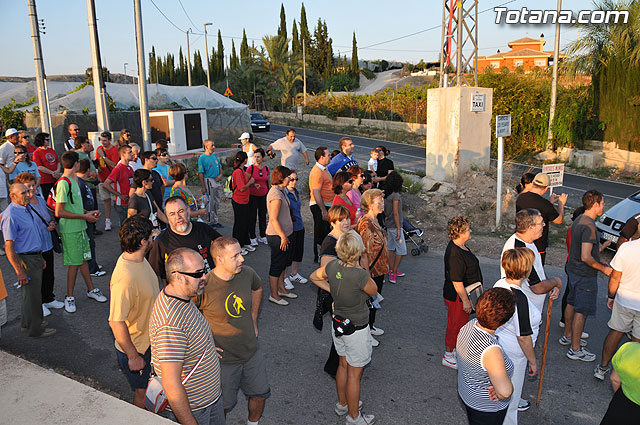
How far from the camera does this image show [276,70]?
5341cm

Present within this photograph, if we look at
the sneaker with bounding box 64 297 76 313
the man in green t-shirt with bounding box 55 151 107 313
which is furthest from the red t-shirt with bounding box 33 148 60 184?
the sneaker with bounding box 64 297 76 313

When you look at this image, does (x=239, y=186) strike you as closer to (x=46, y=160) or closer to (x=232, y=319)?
(x=46, y=160)

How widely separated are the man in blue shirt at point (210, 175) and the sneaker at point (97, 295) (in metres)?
3.60

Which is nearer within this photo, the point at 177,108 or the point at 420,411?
the point at 420,411

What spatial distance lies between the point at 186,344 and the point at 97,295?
450 cm

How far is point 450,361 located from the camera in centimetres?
511

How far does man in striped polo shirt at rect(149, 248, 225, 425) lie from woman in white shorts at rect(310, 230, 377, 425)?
4.17 ft

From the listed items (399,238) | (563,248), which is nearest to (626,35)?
(563,248)

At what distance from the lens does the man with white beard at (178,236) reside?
4340mm

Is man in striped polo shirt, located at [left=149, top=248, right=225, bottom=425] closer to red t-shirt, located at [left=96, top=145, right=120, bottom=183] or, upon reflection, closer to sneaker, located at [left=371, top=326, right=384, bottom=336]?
sneaker, located at [left=371, top=326, right=384, bottom=336]

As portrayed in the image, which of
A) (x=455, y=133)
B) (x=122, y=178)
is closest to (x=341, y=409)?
(x=122, y=178)

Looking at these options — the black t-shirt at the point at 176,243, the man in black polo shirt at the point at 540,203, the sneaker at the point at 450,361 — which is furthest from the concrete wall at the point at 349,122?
the black t-shirt at the point at 176,243

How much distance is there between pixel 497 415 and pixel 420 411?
1197mm

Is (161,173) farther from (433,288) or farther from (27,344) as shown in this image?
(433,288)
